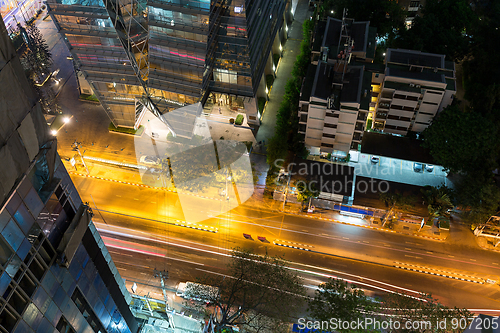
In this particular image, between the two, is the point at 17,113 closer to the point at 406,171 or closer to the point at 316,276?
the point at 316,276

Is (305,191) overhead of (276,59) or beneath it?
beneath

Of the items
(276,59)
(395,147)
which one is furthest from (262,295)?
(276,59)

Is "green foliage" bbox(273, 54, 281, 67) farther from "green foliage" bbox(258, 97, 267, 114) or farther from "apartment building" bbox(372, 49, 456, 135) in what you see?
"apartment building" bbox(372, 49, 456, 135)

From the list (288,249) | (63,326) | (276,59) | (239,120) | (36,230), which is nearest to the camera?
Answer: (36,230)

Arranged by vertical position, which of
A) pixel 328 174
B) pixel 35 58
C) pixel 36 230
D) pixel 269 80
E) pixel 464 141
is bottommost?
pixel 36 230

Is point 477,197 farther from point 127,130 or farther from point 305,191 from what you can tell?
point 127,130

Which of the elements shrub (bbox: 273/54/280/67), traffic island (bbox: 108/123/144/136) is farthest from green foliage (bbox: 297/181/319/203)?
shrub (bbox: 273/54/280/67)

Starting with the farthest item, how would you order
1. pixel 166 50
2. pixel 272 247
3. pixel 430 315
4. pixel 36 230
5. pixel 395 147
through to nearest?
pixel 395 147 < pixel 166 50 < pixel 272 247 < pixel 430 315 < pixel 36 230

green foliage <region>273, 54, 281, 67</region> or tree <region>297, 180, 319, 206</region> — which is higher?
green foliage <region>273, 54, 281, 67</region>
